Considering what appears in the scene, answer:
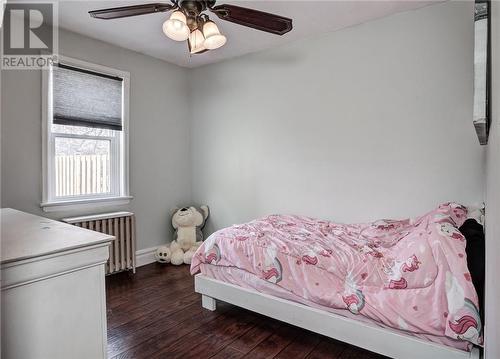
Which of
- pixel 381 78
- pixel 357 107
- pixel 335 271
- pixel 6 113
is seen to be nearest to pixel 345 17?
pixel 381 78

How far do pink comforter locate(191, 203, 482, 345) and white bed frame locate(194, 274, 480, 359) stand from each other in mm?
81

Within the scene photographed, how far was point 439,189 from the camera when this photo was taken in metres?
2.55

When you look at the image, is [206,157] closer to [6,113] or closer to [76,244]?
[6,113]

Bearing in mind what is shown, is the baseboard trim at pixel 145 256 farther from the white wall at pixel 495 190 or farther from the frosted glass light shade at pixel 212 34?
the white wall at pixel 495 190

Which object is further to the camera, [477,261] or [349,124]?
[349,124]

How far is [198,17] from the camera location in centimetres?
189

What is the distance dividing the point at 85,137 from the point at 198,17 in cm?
207

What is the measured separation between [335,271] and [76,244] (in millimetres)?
1554

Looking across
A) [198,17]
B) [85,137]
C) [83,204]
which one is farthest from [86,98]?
[198,17]

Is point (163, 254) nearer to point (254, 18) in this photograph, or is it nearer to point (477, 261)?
point (254, 18)

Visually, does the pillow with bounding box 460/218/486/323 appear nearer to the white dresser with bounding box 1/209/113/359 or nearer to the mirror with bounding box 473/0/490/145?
the mirror with bounding box 473/0/490/145


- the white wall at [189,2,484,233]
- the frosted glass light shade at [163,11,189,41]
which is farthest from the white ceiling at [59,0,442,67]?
the frosted glass light shade at [163,11,189,41]

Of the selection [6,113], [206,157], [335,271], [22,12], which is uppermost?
[22,12]

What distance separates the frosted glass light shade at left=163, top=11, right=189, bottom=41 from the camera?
178cm
